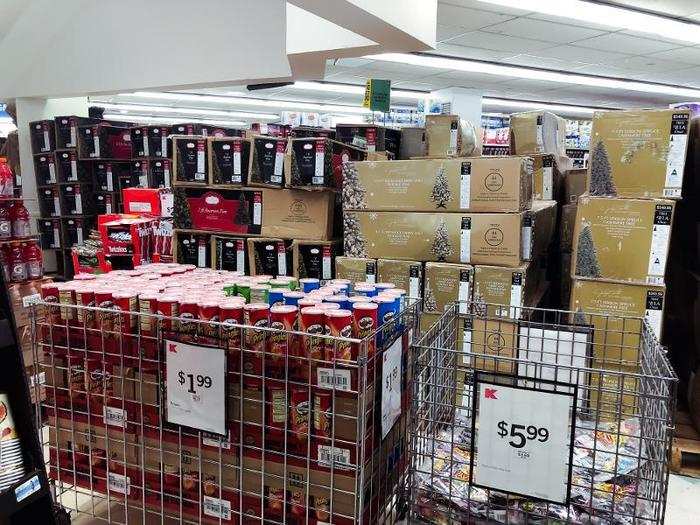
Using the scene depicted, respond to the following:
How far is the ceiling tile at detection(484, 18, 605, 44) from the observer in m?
6.43

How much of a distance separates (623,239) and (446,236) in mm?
831

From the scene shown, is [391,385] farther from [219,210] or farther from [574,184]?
[574,184]

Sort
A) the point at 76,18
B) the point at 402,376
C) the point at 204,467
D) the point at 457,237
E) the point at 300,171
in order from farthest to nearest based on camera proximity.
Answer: the point at 76,18
the point at 300,171
the point at 457,237
the point at 402,376
the point at 204,467

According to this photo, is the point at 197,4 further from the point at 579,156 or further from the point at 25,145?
the point at 579,156

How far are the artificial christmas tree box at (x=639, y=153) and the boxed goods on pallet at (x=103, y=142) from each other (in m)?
5.75

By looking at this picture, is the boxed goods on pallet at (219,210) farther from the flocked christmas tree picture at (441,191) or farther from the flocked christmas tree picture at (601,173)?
the flocked christmas tree picture at (601,173)

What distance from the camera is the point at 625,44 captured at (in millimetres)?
7309

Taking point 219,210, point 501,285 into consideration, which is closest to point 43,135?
point 219,210

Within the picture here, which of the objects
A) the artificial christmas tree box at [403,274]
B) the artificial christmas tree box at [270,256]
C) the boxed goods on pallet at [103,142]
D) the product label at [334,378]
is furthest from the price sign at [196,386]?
the boxed goods on pallet at [103,142]

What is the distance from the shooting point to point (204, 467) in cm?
144

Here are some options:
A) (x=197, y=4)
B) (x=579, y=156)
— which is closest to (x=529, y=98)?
(x=579, y=156)

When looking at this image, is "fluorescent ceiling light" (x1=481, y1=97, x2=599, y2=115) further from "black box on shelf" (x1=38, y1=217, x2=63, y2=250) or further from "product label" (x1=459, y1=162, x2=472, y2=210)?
"product label" (x1=459, y1=162, x2=472, y2=210)

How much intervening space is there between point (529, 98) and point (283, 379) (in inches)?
465

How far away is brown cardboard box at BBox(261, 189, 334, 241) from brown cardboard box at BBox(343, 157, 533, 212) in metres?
0.33
